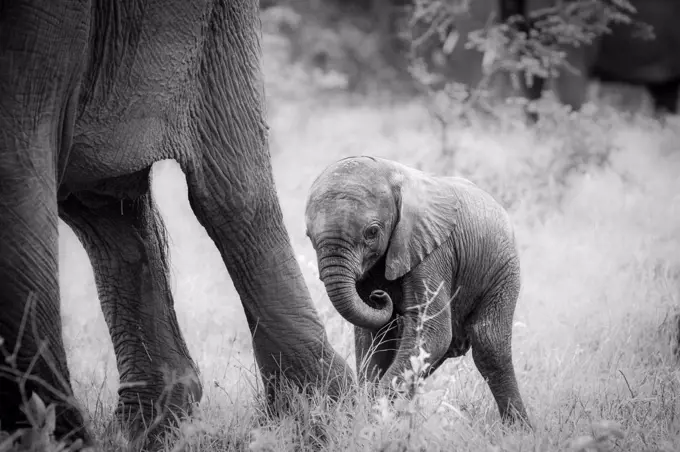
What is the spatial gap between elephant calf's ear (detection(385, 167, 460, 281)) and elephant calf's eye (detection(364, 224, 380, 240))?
9 cm

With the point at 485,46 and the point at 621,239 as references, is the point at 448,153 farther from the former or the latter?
the point at 621,239

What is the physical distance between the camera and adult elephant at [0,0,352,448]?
2633 millimetres

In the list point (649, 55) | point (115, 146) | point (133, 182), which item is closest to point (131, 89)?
point (115, 146)

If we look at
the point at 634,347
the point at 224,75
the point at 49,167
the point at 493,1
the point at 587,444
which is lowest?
the point at 634,347

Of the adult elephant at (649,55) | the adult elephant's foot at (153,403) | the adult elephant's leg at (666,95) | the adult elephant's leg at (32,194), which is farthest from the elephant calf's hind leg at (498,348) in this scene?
the adult elephant's leg at (666,95)

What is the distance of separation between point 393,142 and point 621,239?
3.59 m

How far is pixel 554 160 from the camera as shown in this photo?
24.2 ft

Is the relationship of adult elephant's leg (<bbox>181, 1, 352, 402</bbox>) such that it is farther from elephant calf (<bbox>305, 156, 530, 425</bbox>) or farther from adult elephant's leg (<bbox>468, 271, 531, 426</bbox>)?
adult elephant's leg (<bbox>468, 271, 531, 426</bbox>)

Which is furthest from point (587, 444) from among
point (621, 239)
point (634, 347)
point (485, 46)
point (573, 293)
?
point (485, 46)

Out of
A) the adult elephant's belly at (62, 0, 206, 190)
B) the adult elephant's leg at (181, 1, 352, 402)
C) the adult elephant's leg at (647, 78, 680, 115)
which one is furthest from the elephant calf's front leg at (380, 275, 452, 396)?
the adult elephant's leg at (647, 78, 680, 115)

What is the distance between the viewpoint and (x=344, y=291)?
3158mm

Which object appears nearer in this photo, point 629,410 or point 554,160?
point 629,410

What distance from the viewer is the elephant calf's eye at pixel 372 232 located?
325cm

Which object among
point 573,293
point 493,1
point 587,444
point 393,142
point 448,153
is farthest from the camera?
point 493,1
